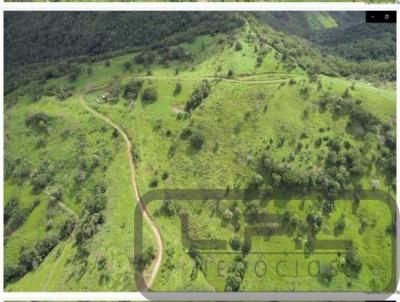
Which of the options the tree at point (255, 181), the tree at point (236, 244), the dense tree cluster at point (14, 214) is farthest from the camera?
the dense tree cluster at point (14, 214)

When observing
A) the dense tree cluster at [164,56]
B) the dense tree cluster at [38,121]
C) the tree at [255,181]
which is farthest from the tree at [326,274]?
the dense tree cluster at [38,121]

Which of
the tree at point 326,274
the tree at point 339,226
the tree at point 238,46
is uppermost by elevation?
the tree at point 238,46

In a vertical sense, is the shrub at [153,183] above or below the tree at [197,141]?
below

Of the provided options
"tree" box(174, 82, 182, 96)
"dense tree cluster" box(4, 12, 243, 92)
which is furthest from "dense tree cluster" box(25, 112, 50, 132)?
"tree" box(174, 82, 182, 96)

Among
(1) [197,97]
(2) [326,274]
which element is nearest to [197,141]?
(1) [197,97]

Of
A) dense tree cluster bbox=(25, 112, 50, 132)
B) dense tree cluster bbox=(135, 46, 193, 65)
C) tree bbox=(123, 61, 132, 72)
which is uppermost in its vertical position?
dense tree cluster bbox=(135, 46, 193, 65)

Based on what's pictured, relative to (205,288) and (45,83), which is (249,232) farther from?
(45,83)

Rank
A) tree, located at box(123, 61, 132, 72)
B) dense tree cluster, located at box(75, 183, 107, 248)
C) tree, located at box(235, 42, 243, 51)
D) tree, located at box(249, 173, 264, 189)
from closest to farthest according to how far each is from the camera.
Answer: dense tree cluster, located at box(75, 183, 107, 248), tree, located at box(249, 173, 264, 189), tree, located at box(235, 42, 243, 51), tree, located at box(123, 61, 132, 72)

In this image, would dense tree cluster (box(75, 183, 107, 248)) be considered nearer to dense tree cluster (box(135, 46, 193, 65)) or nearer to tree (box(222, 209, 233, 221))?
tree (box(222, 209, 233, 221))

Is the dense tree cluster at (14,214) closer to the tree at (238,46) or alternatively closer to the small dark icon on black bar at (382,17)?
the tree at (238,46)
